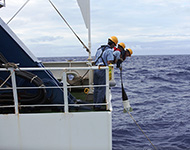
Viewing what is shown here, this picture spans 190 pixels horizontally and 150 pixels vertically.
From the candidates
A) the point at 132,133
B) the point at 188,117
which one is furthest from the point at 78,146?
the point at 188,117

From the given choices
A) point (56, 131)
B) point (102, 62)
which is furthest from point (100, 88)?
point (56, 131)

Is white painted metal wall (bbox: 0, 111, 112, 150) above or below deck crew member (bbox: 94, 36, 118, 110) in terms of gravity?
below

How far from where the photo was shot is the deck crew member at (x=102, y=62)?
511 centimetres

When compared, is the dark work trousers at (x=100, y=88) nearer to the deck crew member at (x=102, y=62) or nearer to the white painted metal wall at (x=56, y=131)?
the deck crew member at (x=102, y=62)

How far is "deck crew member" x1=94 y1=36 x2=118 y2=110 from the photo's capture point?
5.11 m

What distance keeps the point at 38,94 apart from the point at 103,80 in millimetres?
1511

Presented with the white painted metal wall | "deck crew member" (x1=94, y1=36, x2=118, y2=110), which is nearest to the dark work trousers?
"deck crew member" (x1=94, y1=36, x2=118, y2=110)

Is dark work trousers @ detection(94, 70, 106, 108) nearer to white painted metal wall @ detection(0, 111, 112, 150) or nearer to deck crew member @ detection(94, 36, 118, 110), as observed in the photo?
deck crew member @ detection(94, 36, 118, 110)

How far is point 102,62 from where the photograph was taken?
5.34m

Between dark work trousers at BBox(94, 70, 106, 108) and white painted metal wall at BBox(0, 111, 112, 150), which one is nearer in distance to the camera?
white painted metal wall at BBox(0, 111, 112, 150)

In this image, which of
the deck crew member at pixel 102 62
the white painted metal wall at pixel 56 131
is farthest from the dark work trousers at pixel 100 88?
the white painted metal wall at pixel 56 131

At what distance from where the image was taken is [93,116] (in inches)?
167

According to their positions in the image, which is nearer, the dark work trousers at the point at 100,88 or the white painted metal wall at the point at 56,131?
the white painted metal wall at the point at 56,131

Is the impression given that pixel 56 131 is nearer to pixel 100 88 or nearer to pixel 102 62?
pixel 100 88
